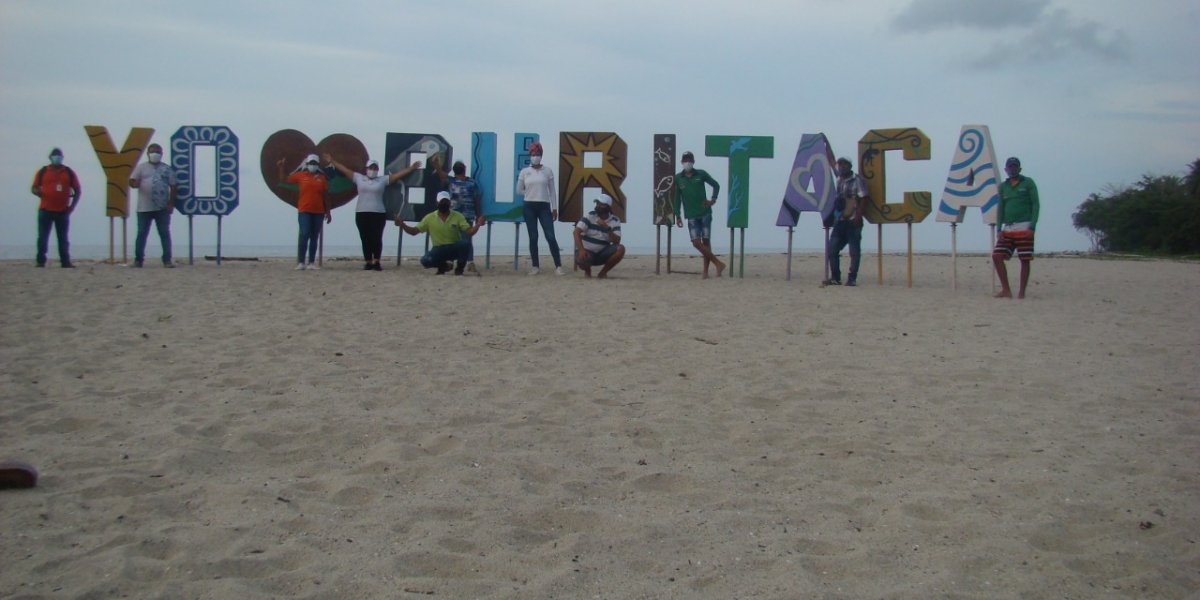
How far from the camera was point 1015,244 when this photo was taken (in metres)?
10.7

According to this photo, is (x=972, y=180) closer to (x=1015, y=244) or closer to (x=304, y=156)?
(x=1015, y=244)

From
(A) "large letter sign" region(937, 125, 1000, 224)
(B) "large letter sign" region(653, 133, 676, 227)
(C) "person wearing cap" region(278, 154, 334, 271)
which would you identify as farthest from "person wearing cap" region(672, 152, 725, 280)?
(C) "person wearing cap" region(278, 154, 334, 271)

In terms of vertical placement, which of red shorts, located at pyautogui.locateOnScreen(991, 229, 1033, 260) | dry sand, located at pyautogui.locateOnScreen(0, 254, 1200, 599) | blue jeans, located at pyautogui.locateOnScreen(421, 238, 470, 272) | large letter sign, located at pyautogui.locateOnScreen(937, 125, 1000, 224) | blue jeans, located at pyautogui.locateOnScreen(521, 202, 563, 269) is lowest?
dry sand, located at pyautogui.locateOnScreen(0, 254, 1200, 599)

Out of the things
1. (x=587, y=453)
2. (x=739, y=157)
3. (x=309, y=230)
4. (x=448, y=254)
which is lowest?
(x=587, y=453)

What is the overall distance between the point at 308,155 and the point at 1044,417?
1073cm

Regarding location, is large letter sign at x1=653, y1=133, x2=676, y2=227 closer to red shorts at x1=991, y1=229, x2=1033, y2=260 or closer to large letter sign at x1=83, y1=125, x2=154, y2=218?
red shorts at x1=991, y1=229, x2=1033, y2=260

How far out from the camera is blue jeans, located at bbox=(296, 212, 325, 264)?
12.7m

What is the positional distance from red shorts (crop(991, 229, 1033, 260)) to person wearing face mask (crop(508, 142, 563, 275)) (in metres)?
5.70

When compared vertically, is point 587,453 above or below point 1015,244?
below

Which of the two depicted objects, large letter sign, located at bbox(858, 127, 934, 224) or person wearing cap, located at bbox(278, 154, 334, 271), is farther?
person wearing cap, located at bbox(278, 154, 334, 271)

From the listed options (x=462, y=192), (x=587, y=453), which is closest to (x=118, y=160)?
(x=462, y=192)

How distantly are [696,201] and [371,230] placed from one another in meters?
4.66

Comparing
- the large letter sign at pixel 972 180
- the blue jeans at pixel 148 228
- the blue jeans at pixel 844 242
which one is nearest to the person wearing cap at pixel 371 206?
the blue jeans at pixel 148 228

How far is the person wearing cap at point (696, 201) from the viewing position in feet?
41.6
